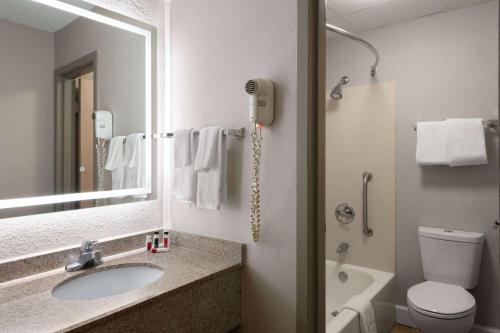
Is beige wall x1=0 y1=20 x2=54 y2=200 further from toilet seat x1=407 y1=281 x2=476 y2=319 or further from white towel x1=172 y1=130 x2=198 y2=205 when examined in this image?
toilet seat x1=407 y1=281 x2=476 y2=319

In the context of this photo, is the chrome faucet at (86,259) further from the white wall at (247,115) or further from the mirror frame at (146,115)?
the white wall at (247,115)

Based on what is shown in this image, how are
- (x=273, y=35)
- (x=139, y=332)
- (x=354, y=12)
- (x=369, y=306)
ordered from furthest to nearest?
(x=354, y=12) < (x=369, y=306) < (x=273, y=35) < (x=139, y=332)

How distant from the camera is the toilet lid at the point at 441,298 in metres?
1.88

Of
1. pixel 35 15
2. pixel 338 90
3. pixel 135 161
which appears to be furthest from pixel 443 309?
pixel 35 15

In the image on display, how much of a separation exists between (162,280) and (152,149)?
795mm

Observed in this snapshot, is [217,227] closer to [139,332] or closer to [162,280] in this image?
[162,280]

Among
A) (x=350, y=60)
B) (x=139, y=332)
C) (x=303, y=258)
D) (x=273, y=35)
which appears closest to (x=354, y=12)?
(x=350, y=60)

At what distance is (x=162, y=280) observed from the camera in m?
1.20

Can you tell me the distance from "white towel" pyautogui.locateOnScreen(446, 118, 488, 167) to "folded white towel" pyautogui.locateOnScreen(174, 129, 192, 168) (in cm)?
182

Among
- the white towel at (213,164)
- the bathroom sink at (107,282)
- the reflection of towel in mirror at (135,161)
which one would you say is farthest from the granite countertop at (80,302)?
the reflection of towel in mirror at (135,161)

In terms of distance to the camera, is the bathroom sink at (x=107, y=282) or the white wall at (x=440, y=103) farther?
the white wall at (x=440, y=103)

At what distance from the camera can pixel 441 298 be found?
2.01 meters

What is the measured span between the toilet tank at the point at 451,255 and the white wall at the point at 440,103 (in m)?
0.10

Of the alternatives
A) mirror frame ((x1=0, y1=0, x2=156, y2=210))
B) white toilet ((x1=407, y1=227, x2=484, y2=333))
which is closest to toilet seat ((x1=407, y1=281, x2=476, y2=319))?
white toilet ((x1=407, y1=227, x2=484, y2=333))
